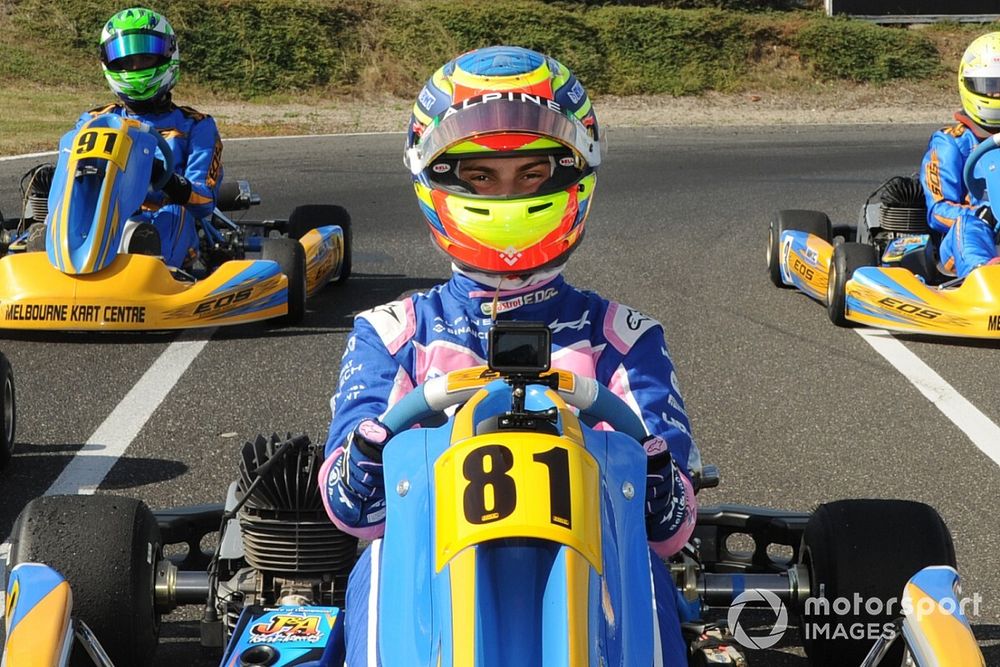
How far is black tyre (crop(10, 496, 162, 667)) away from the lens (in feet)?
10.7

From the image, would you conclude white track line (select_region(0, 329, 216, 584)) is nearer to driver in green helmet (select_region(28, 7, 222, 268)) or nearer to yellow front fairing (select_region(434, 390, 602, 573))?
driver in green helmet (select_region(28, 7, 222, 268))

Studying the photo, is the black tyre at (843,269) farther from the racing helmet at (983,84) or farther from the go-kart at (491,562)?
the go-kart at (491,562)

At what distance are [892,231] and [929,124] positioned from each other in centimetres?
1321

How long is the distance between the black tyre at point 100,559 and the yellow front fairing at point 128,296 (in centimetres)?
348

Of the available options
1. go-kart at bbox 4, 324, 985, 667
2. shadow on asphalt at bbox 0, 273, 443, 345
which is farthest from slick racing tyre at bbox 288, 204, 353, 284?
go-kart at bbox 4, 324, 985, 667

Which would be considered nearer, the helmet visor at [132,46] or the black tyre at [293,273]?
the black tyre at [293,273]

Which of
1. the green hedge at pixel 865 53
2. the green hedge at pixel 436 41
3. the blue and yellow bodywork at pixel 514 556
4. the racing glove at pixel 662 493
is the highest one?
the blue and yellow bodywork at pixel 514 556

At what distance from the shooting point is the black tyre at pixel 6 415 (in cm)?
494

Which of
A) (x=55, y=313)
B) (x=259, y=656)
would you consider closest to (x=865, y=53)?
(x=55, y=313)

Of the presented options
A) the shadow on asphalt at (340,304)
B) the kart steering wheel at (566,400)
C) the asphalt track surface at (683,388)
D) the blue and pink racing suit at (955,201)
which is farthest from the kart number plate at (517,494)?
the blue and pink racing suit at (955,201)

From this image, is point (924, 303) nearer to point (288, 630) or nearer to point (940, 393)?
point (940, 393)

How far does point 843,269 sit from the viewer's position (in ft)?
24.4

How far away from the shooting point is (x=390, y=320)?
3334 mm

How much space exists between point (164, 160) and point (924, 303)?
362cm
